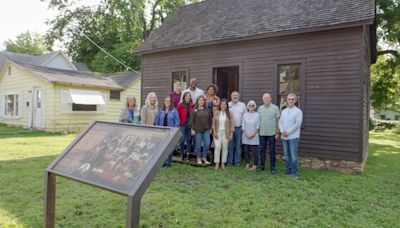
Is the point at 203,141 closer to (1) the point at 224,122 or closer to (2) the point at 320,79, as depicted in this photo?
(1) the point at 224,122

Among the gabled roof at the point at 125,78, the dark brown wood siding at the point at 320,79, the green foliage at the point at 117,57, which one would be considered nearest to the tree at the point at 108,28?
the green foliage at the point at 117,57

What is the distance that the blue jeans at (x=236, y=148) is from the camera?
7156 mm

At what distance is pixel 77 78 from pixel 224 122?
12722 millimetres

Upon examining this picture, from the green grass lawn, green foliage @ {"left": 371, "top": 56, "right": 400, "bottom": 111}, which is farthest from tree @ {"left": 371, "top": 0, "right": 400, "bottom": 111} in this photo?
the green grass lawn

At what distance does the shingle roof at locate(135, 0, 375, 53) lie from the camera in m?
7.46

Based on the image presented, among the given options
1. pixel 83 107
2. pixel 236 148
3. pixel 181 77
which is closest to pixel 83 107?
pixel 83 107

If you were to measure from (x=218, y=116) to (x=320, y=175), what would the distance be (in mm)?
2579

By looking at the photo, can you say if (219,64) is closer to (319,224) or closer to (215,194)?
(215,194)

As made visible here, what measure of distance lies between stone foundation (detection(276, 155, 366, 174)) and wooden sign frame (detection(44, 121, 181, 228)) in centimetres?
575

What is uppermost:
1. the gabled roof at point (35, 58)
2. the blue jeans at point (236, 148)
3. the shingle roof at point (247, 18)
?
the gabled roof at point (35, 58)

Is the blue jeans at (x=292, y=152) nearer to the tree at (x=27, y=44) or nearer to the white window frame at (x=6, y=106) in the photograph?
the white window frame at (x=6, y=106)

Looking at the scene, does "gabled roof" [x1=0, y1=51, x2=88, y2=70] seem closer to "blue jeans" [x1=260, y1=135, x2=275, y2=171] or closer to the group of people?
the group of people

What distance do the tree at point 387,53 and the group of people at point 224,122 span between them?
12695 millimetres

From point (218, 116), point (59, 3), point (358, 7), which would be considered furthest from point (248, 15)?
point (59, 3)
